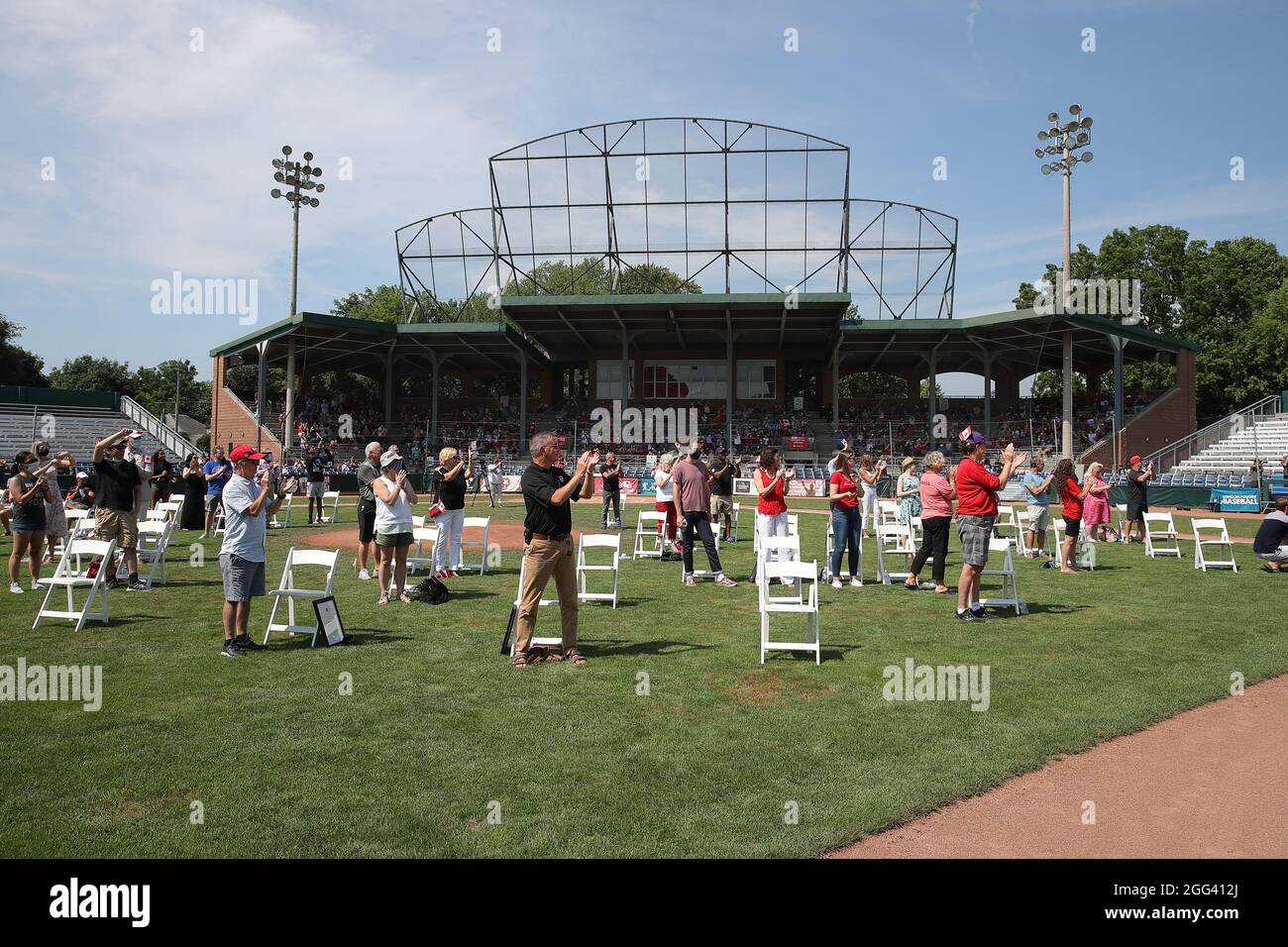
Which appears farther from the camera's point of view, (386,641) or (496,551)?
(496,551)

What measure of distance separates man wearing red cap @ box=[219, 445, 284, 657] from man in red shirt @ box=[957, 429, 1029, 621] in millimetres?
7196

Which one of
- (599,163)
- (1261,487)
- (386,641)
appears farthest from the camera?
(599,163)

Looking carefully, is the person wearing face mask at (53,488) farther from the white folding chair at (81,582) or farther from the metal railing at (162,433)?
the metal railing at (162,433)

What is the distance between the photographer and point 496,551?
49.8ft

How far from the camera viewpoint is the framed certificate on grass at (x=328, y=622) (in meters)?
8.18

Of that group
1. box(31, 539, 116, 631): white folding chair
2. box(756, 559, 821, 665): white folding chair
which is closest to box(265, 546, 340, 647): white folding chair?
box(31, 539, 116, 631): white folding chair

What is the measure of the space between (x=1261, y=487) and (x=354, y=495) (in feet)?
108

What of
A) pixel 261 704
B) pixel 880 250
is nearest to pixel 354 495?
pixel 880 250

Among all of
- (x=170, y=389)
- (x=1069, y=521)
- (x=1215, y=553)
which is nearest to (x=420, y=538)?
(x=1069, y=521)

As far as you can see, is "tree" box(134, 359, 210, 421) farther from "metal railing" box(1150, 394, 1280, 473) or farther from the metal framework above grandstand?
"metal railing" box(1150, 394, 1280, 473)

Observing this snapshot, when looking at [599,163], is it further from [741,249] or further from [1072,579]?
[1072,579]

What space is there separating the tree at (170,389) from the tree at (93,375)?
244 centimetres

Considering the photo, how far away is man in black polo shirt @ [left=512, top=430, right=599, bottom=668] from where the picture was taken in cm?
730

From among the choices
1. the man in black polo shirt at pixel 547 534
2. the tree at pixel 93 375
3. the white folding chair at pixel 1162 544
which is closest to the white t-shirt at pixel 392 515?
the man in black polo shirt at pixel 547 534
